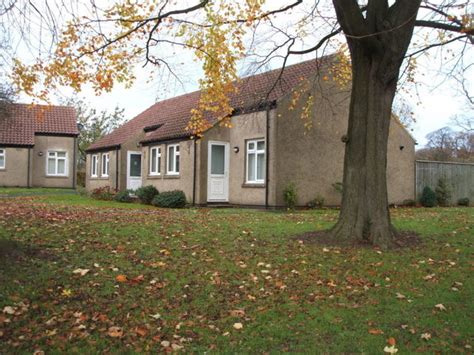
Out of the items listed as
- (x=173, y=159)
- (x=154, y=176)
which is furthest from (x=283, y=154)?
(x=154, y=176)

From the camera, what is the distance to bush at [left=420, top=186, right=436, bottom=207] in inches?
939

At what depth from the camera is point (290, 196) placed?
61.4 feet

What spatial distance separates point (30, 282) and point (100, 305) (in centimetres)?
111

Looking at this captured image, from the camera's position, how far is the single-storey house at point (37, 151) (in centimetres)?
3384

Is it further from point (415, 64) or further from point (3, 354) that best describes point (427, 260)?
point (415, 64)

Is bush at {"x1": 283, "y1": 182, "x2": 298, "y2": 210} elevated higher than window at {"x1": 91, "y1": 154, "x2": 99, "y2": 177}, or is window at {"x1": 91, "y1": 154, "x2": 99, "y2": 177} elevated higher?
window at {"x1": 91, "y1": 154, "x2": 99, "y2": 177}

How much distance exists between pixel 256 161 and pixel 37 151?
21.8m

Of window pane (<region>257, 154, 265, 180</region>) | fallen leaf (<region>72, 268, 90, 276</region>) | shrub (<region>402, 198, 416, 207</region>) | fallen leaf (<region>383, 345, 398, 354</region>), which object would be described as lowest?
fallen leaf (<region>383, 345, 398, 354</region>)

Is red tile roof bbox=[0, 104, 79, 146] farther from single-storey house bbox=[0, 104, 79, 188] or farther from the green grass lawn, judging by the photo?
the green grass lawn

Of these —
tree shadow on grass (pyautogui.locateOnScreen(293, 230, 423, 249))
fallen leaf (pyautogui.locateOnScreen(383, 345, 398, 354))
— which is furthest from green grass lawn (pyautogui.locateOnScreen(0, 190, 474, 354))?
tree shadow on grass (pyautogui.locateOnScreen(293, 230, 423, 249))

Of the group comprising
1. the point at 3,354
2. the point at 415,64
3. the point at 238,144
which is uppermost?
the point at 415,64

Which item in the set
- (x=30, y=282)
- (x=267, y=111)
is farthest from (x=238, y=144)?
(x=30, y=282)

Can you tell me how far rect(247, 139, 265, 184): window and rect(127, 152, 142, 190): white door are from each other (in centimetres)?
1050

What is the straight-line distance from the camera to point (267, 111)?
63.3ft
